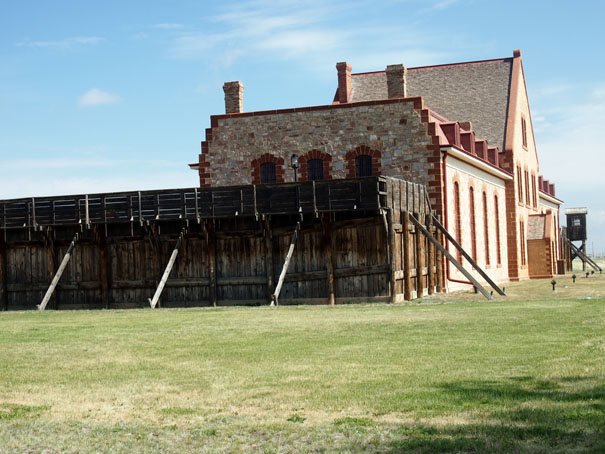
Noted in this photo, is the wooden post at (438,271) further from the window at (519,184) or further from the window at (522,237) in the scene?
the window at (519,184)

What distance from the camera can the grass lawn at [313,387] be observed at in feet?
25.8

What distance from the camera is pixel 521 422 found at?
8141 mm

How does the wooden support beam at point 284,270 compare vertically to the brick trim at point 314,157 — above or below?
below

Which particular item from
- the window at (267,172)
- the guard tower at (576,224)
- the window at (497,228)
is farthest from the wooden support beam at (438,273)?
the guard tower at (576,224)

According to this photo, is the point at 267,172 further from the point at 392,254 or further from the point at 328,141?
the point at 392,254

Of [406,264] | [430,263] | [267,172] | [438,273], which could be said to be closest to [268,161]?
[267,172]

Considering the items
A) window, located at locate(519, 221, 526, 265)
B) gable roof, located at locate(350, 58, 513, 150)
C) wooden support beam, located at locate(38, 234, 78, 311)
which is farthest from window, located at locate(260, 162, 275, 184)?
window, located at locate(519, 221, 526, 265)

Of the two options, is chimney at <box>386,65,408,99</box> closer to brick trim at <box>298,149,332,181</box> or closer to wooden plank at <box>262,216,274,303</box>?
brick trim at <box>298,149,332,181</box>

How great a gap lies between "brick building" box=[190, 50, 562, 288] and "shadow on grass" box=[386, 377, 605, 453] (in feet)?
76.9

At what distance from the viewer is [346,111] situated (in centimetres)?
3447

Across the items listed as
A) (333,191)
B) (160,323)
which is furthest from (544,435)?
(333,191)

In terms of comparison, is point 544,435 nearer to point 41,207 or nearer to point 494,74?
point 41,207

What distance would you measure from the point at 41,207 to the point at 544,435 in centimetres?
2618

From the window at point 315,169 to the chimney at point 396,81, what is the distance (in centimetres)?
403
